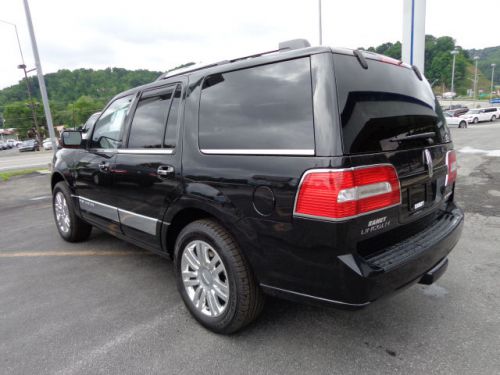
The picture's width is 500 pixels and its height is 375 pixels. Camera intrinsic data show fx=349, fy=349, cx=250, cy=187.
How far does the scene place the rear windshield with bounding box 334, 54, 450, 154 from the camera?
6.20 ft

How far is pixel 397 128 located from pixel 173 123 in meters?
1.68

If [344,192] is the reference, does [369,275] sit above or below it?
below

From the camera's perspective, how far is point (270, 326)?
2602mm

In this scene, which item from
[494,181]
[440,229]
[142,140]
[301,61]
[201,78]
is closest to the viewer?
[301,61]

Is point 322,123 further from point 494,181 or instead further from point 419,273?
point 494,181

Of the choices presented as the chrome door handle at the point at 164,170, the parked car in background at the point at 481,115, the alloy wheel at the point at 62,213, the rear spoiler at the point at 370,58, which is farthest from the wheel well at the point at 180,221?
the parked car in background at the point at 481,115

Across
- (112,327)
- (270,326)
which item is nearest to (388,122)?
(270,326)

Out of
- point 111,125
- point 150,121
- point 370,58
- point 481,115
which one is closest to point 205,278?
point 150,121

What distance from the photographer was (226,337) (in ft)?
8.20

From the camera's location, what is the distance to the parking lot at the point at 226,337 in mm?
2201

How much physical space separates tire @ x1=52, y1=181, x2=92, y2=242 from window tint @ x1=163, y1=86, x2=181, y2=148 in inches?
89.6

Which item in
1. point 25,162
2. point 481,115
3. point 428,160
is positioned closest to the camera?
point 428,160

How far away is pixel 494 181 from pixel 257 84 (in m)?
6.92

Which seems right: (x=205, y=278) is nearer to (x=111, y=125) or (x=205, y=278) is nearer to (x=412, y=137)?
(x=412, y=137)
